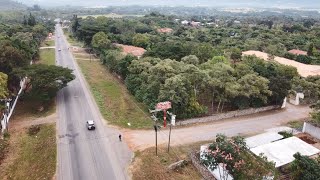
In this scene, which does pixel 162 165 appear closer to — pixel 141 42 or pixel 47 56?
pixel 47 56

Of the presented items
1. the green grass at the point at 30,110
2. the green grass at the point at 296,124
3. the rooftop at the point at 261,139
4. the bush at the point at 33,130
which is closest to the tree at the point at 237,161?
the rooftop at the point at 261,139

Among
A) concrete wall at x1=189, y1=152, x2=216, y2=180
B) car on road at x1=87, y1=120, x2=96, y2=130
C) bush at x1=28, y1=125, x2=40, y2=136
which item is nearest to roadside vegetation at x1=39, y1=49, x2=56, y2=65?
bush at x1=28, y1=125, x2=40, y2=136

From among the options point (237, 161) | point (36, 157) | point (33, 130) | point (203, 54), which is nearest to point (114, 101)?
point (33, 130)

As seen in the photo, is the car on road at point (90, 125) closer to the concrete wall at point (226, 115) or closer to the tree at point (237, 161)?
the concrete wall at point (226, 115)

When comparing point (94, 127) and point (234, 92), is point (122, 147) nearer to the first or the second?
point (94, 127)

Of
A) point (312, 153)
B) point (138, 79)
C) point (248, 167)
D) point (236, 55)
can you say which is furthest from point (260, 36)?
point (248, 167)

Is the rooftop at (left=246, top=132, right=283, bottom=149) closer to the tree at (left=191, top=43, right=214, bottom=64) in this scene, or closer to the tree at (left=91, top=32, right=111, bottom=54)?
the tree at (left=191, top=43, right=214, bottom=64)

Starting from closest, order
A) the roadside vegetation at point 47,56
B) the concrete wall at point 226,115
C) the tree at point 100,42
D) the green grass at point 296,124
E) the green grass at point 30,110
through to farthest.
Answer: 1. the concrete wall at point 226,115
2. the green grass at point 296,124
3. the green grass at point 30,110
4. the roadside vegetation at point 47,56
5. the tree at point 100,42
